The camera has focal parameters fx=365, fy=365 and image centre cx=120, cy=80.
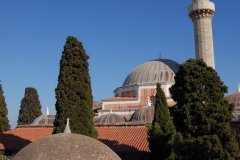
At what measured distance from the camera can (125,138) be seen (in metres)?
18.8

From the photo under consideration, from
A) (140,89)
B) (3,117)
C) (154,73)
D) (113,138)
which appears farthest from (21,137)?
(154,73)

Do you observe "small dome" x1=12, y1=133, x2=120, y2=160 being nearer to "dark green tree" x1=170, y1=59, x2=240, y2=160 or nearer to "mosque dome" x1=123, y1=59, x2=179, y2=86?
"dark green tree" x1=170, y1=59, x2=240, y2=160

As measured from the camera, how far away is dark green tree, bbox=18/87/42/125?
3403cm

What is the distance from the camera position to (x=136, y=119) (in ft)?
89.3

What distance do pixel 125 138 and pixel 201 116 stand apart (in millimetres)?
7142

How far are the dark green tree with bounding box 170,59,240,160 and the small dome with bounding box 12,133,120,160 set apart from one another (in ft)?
18.1

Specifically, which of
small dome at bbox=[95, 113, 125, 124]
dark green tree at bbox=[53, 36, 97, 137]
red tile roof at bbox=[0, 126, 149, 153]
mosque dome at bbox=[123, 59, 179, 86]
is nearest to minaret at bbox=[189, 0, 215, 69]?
mosque dome at bbox=[123, 59, 179, 86]

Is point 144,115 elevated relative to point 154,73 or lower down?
lower down

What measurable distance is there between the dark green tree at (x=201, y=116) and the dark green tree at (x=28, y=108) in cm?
2338

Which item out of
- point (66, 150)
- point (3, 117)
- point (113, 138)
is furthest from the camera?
point (3, 117)

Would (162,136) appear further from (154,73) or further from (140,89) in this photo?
(154,73)

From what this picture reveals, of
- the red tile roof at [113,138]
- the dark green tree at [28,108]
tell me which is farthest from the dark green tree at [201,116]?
the dark green tree at [28,108]

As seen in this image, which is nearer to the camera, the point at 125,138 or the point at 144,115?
the point at 125,138

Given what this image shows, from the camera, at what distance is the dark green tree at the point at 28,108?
112ft
